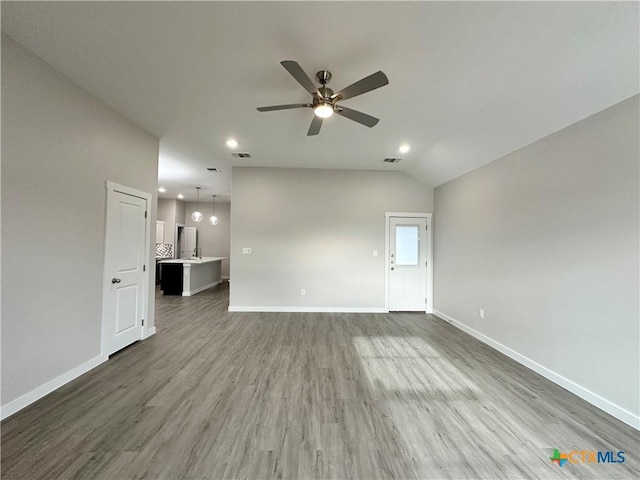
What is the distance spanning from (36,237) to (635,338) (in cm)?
503

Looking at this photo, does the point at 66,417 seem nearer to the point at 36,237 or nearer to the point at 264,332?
the point at 36,237

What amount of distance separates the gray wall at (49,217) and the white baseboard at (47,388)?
0.04m

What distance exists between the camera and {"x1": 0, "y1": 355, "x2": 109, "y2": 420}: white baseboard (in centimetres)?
→ 202

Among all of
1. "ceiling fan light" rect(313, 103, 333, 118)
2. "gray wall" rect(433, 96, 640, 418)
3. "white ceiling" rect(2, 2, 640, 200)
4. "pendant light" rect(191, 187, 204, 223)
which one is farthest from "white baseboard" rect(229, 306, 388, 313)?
"pendant light" rect(191, 187, 204, 223)

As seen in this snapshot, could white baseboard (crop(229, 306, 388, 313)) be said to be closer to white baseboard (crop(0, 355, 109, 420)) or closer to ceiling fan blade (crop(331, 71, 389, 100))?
white baseboard (crop(0, 355, 109, 420))

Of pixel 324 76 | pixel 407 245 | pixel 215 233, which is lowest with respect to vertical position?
pixel 407 245

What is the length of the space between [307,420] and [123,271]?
284 centimetres

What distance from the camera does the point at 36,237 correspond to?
2.19 m

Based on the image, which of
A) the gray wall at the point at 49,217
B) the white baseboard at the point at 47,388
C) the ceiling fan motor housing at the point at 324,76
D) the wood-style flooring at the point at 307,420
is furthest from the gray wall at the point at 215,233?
the ceiling fan motor housing at the point at 324,76

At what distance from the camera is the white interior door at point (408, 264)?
5367 mm

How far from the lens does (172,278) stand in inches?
268

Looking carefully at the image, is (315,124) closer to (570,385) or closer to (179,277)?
(570,385)

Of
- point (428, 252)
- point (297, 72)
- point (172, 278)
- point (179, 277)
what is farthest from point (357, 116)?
point (172, 278)

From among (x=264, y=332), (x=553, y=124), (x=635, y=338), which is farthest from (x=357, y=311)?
(x=553, y=124)
